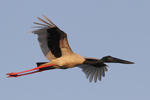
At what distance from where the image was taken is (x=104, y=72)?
49.3ft

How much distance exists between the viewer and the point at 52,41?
12352mm

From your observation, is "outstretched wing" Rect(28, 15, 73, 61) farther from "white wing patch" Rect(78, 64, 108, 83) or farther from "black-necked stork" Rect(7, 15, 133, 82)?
"white wing patch" Rect(78, 64, 108, 83)

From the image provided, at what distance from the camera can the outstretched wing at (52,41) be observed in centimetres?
1179

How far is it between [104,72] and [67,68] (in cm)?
282

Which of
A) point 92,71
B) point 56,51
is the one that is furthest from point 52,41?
point 92,71

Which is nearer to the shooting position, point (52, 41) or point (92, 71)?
point (52, 41)

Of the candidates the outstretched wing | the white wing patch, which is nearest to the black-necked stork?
the outstretched wing

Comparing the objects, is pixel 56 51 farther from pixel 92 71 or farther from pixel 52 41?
pixel 92 71

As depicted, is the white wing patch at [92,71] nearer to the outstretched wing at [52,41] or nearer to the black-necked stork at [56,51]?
the black-necked stork at [56,51]

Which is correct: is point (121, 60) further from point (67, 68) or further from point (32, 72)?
point (32, 72)

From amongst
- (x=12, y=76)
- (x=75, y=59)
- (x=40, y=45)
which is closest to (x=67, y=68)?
(x=75, y=59)

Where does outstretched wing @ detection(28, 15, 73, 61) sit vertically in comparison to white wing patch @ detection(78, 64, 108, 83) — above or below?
above

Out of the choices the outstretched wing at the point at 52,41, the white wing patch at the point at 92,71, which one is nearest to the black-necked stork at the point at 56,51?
the outstretched wing at the point at 52,41

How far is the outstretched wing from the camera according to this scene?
1179 cm
